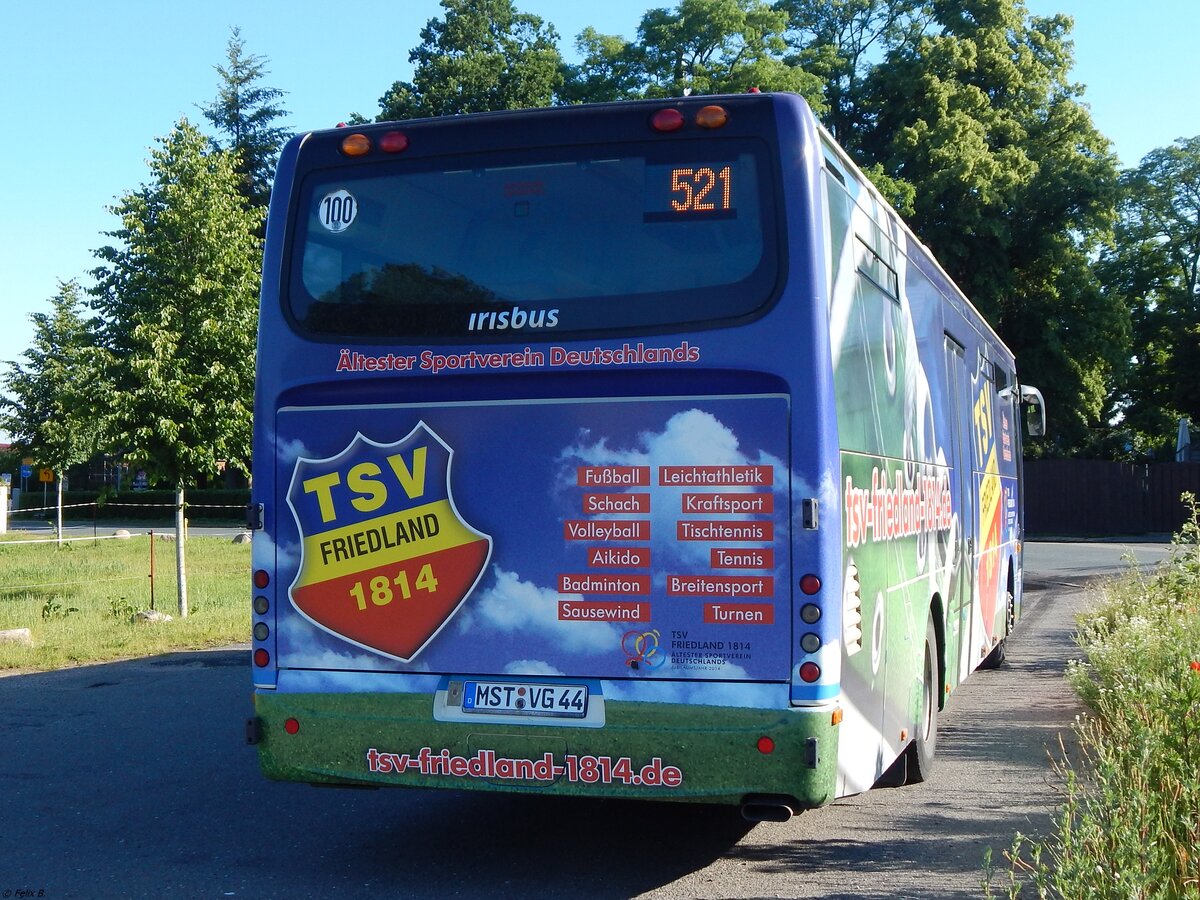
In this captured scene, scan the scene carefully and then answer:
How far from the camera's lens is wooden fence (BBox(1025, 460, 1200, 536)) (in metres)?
42.7

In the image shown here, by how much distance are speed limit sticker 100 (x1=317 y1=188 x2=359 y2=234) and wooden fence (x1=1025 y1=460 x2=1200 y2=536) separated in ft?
130

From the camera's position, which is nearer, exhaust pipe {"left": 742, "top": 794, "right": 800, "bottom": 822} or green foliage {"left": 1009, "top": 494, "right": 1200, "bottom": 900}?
green foliage {"left": 1009, "top": 494, "right": 1200, "bottom": 900}

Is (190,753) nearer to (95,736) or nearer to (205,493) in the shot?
(95,736)

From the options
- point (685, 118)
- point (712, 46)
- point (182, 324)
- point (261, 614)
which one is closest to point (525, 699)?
point (261, 614)

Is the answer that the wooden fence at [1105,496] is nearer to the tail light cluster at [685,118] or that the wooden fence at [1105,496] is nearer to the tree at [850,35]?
the tree at [850,35]

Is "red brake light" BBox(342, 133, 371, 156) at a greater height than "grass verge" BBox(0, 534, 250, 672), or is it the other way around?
"red brake light" BBox(342, 133, 371, 156)

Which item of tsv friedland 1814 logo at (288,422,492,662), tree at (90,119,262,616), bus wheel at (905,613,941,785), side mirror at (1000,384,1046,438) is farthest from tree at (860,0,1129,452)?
tsv friedland 1814 logo at (288,422,492,662)

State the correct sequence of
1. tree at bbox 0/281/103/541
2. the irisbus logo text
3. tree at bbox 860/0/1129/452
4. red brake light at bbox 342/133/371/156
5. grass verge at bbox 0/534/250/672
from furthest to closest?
tree at bbox 860/0/1129/452, tree at bbox 0/281/103/541, grass verge at bbox 0/534/250/672, red brake light at bbox 342/133/371/156, the irisbus logo text

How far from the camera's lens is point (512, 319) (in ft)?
19.5

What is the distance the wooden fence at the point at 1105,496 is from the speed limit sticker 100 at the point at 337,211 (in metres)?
39.5

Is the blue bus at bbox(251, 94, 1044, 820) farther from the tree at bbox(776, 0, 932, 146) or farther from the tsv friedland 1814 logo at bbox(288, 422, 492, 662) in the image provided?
the tree at bbox(776, 0, 932, 146)

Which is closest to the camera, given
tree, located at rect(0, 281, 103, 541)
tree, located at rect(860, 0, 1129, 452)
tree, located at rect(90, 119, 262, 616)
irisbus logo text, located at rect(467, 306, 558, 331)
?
irisbus logo text, located at rect(467, 306, 558, 331)

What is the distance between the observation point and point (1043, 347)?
41.3 metres

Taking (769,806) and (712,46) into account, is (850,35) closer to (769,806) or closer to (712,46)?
(712,46)
